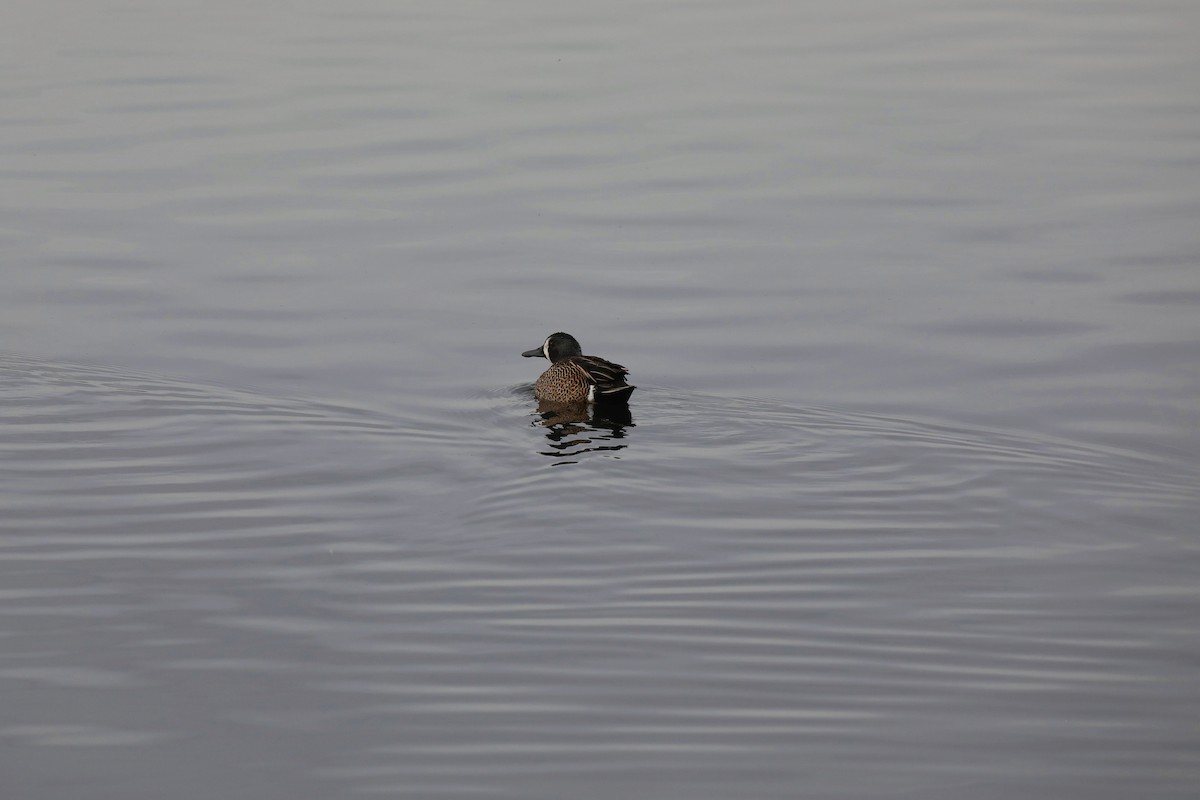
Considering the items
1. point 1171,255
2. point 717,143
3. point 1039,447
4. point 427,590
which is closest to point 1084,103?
point 717,143

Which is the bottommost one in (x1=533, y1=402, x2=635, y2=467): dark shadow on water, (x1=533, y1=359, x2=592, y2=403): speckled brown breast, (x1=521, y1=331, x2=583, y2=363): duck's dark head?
(x1=533, y1=402, x2=635, y2=467): dark shadow on water

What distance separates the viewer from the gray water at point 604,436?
734 centimetres

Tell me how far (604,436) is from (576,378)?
86cm

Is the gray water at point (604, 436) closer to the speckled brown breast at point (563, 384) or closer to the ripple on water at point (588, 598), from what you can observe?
the ripple on water at point (588, 598)

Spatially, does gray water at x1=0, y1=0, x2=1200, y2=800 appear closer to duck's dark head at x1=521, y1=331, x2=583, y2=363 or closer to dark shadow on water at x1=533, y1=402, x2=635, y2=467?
dark shadow on water at x1=533, y1=402, x2=635, y2=467

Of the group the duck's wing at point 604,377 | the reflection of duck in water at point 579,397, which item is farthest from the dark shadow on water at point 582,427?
the duck's wing at point 604,377

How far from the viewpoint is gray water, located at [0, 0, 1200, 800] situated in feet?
24.1

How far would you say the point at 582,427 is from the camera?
12.7 metres

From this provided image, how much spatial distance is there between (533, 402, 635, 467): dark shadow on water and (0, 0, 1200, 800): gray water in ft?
0.32

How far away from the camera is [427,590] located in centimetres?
891

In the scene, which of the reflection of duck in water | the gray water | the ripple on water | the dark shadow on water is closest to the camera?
the ripple on water

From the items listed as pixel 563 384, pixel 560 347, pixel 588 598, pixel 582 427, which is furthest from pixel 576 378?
pixel 588 598

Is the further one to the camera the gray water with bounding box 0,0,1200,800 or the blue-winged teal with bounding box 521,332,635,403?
the blue-winged teal with bounding box 521,332,635,403

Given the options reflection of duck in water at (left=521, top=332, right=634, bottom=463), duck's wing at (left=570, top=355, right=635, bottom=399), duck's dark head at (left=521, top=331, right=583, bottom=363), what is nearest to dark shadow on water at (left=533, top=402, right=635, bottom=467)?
reflection of duck in water at (left=521, top=332, right=634, bottom=463)
